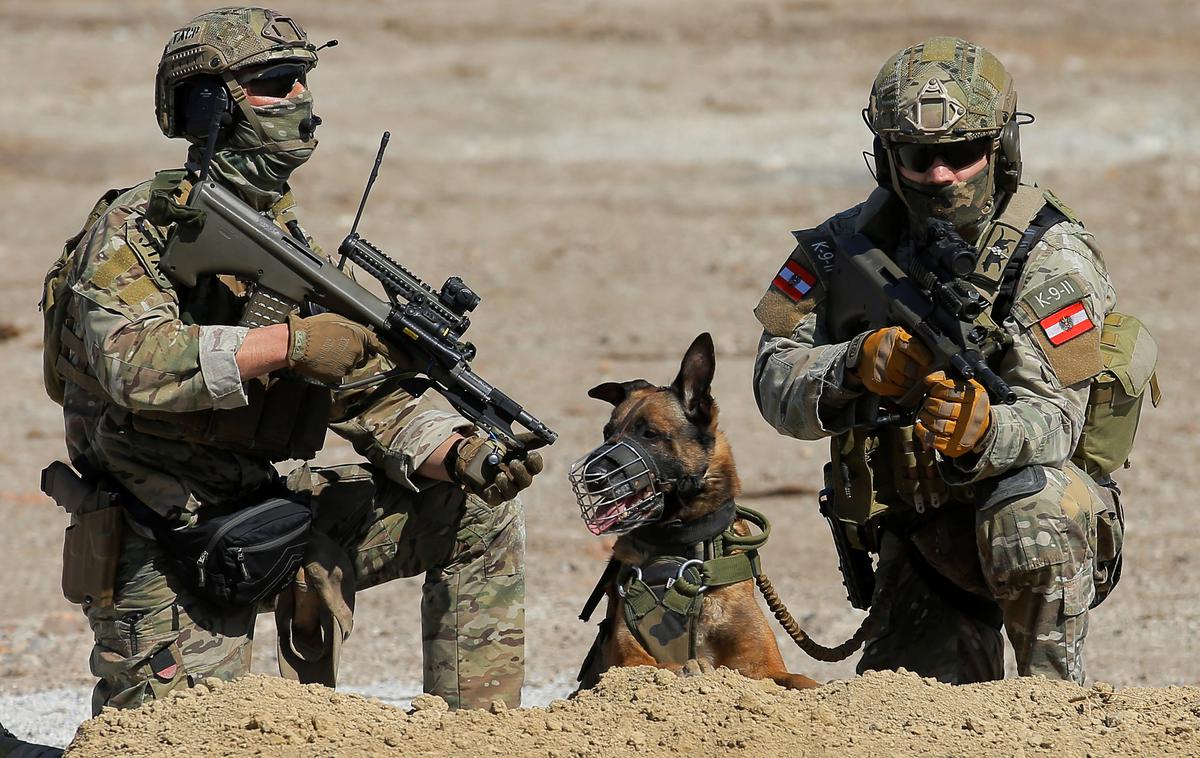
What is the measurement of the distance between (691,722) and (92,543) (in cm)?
187

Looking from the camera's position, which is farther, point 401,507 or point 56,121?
point 56,121

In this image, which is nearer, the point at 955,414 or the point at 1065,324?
the point at 955,414

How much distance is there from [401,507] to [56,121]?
16462 mm

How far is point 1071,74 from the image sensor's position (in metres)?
22.2

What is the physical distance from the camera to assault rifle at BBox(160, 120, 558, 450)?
5.04m

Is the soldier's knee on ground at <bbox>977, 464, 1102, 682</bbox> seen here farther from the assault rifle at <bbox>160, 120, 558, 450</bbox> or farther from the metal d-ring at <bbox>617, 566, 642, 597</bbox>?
the assault rifle at <bbox>160, 120, 558, 450</bbox>

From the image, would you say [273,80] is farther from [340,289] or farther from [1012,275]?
[1012,275]

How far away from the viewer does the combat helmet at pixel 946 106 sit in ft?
17.1

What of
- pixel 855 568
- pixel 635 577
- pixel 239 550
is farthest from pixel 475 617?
pixel 855 568

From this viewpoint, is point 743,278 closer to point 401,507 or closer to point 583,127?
point 583,127

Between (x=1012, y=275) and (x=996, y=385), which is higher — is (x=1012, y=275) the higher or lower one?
the higher one

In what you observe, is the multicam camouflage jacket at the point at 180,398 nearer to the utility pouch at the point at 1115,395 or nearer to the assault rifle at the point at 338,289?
the assault rifle at the point at 338,289

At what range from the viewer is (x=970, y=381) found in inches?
196

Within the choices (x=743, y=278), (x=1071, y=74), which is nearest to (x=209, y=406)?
(x=743, y=278)
